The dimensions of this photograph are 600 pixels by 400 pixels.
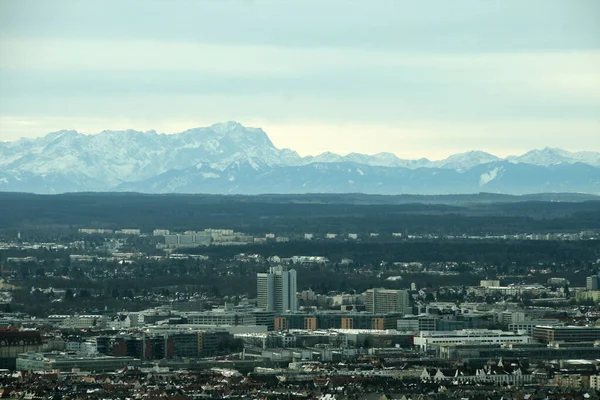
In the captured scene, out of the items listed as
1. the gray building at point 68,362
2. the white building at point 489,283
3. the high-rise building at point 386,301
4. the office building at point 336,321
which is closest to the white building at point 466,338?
the office building at point 336,321

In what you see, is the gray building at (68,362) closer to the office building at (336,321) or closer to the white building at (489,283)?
the office building at (336,321)

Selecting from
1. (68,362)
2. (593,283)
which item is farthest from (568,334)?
(593,283)

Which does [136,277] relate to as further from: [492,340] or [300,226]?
[300,226]

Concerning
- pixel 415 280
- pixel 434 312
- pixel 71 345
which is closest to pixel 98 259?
pixel 415 280

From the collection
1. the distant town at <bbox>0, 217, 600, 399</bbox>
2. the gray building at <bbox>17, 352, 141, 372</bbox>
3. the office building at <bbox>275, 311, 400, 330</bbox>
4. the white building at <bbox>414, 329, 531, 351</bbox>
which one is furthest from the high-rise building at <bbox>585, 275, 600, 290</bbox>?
the gray building at <bbox>17, 352, 141, 372</bbox>

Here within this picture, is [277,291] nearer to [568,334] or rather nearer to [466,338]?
[568,334]

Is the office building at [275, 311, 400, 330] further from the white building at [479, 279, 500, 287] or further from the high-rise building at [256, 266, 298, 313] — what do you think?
the white building at [479, 279, 500, 287]
